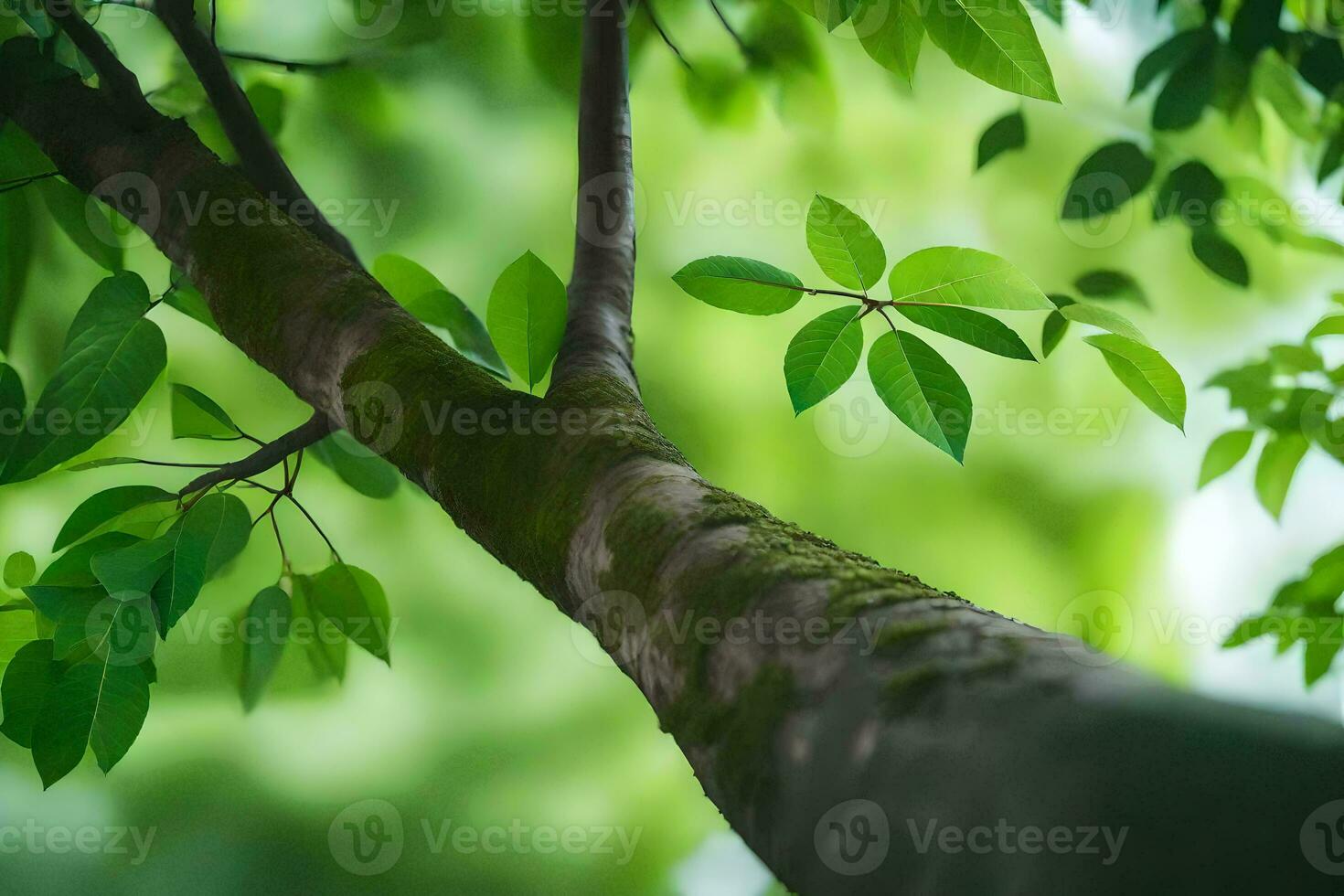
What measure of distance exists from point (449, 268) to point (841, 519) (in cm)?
42

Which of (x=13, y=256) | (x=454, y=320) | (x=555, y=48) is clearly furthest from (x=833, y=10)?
(x=13, y=256)

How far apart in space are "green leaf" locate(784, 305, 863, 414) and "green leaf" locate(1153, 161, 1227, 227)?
52 cm

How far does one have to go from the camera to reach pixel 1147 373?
0.35 m

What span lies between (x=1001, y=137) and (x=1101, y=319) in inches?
17.9

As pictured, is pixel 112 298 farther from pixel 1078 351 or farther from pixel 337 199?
pixel 1078 351

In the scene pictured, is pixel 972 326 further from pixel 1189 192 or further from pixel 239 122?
pixel 1189 192

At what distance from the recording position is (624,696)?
814mm

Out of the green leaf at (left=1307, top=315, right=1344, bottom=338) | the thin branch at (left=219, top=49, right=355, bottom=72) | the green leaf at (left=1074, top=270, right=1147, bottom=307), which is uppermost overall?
the thin branch at (left=219, top=49, right=355, bottom=72)

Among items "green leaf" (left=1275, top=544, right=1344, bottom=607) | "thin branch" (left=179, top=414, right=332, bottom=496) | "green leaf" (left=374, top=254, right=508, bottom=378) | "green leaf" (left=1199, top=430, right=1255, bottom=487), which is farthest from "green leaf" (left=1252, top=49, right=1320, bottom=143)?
"thin branch" (left=179, top=414, right=332, bottom=496)

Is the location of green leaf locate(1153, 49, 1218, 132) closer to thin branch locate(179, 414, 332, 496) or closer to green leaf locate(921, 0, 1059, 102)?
green leaf locate(921, 0, 1059, 102)

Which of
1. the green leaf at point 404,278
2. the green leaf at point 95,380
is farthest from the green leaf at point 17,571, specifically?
the green leaf at point 404,278

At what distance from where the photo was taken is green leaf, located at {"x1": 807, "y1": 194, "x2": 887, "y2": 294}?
33 centimetres

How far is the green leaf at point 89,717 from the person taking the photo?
0.40 m

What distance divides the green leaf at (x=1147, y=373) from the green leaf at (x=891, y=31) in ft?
0.43
